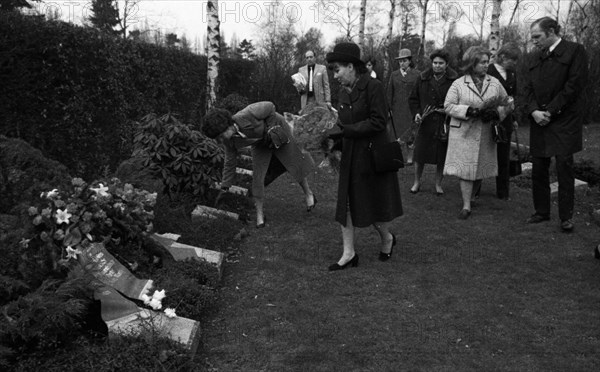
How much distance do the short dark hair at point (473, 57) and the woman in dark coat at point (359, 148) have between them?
2327mm

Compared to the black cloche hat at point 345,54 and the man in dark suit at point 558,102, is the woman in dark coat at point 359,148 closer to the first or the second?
the black cloche hat at point 345,54

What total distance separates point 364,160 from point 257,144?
197cm

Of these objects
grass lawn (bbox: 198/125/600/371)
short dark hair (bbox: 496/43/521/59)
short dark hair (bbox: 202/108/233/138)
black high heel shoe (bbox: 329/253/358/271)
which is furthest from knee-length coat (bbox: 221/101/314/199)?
short dark hair (bbox: 496/43/521/59)

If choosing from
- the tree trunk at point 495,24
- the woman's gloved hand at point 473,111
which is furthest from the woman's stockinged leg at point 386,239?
the tree trunk at point 495,24

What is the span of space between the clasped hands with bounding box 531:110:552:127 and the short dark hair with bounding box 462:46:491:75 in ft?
3.28

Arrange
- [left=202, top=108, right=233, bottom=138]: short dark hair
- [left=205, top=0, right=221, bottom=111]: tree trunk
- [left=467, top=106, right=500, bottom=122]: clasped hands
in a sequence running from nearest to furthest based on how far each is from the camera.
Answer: [left=202, top=108, right=233, bottom=138]: short dark hair < [left=467, top=106, right=500, bottom=122]: clasped hands < [left=205, top=0, right=221, bottom=111]: tree trunk

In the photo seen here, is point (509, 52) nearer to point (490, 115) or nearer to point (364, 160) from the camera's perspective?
point (490, 115)

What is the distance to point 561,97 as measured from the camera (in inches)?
227

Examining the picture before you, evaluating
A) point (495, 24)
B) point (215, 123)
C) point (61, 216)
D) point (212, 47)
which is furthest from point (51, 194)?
point (495, 24)

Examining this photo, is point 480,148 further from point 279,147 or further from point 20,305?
point 20,305

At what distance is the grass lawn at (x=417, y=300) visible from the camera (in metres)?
3.45

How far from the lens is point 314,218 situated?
704cm

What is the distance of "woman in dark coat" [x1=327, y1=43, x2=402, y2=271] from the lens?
15.1 feet

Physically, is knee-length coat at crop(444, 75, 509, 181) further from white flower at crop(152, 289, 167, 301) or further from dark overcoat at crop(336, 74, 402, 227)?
white flower at crop(152, 289, 167, 301)
